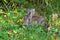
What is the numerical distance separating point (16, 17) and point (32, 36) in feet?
2.12

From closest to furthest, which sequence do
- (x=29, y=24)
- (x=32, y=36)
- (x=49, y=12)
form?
(x=32, y=36) → (x=29, y=24) → (x=49, y=12)

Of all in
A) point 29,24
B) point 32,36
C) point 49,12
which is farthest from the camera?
point 49,12

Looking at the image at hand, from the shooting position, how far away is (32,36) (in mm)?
4160

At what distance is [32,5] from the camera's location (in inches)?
200

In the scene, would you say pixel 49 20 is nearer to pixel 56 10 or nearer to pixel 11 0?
pixel 56 10

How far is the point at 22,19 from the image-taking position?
4.62m

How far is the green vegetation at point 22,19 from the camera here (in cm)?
418

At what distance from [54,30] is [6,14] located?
0.95 m

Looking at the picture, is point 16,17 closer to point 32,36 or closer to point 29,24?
point 29,24

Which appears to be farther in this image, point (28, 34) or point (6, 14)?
point (6, 14)

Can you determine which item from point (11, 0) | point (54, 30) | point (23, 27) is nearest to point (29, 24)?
point (23, 27)

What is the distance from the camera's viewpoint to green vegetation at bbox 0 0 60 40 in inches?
164

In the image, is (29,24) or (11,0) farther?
(11,0)

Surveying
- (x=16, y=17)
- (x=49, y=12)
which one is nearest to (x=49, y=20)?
(x=49, y=12)
